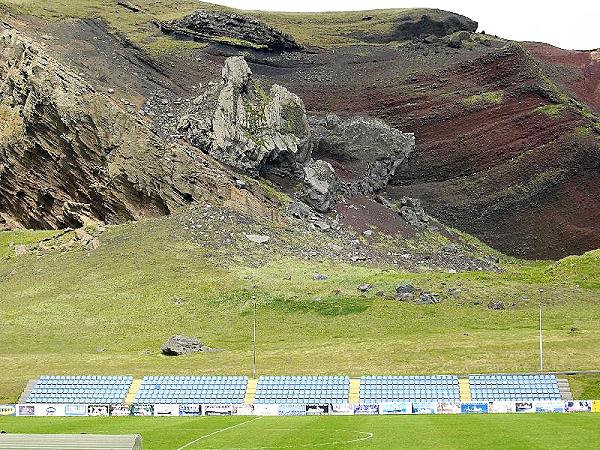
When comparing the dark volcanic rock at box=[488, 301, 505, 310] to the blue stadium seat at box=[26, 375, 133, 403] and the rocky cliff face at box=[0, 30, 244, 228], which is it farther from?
the rocky cliff face at box=[0, 30, 244, 228]

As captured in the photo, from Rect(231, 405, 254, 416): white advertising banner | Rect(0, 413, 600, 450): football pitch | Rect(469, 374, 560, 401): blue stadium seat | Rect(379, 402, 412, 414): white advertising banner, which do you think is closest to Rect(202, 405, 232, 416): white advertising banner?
Rect(231, 405, 254, 416): white advertising banner

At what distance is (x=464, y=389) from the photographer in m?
62.5

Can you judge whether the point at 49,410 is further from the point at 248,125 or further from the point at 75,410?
the point at 248,125

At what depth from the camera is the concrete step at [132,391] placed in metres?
64.1

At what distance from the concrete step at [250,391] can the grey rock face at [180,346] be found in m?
13.2

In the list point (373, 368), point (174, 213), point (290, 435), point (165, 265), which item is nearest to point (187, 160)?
point (174, 213)

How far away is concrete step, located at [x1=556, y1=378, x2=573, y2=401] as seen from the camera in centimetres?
6022

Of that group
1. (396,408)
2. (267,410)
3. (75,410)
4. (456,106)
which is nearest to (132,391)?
(75,410)

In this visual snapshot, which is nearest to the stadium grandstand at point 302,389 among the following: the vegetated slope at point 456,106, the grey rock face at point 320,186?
the grey rock face at point 320,186

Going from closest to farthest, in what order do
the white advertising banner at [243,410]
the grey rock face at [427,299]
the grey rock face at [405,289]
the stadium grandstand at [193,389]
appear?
the white advertising banner at [243,410], the stadium grandstand at [193,389], the grey rock face at [427,299], the grey rock face at [405,289]

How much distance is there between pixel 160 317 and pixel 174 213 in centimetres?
2647

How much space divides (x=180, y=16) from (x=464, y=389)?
11748 cm

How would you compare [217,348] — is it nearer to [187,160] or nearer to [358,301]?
[358,301]

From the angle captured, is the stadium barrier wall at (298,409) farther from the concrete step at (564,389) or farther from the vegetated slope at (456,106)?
the vegetated slope at (456,106)
